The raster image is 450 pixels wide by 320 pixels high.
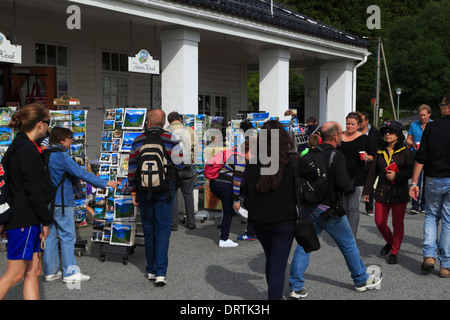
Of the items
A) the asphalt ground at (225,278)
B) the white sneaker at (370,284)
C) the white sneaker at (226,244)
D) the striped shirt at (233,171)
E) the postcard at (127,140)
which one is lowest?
the asphalt ground at (225,278)

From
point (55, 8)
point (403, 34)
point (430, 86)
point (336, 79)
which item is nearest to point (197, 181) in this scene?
point (55, 8)

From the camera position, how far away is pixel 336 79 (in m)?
17.4

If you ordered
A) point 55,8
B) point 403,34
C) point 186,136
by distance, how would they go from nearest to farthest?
point 186,136 → point 55,8 → point 403,34

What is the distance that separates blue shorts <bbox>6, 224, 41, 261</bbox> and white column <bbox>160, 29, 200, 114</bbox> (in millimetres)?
6622

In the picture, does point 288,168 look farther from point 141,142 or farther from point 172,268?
point 172,268

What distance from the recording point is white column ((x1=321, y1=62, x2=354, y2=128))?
17.3 metres

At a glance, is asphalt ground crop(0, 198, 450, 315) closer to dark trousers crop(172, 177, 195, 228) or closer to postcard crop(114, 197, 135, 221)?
postcard crop(114, 197, 135, 221)

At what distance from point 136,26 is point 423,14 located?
46.4 meters

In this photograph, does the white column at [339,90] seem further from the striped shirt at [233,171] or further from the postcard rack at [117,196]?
the postcard rack at [117,196]

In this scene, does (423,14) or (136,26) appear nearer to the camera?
(136,26)

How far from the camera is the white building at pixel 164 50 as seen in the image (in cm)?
1016

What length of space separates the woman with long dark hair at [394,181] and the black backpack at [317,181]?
1.79 metres

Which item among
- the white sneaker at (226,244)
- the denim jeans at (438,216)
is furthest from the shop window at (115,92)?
the denim jeans at (438,216)

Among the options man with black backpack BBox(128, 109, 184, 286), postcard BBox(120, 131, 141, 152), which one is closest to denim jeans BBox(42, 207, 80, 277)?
man with black backpack BBox(128, 109, 184, 286)
